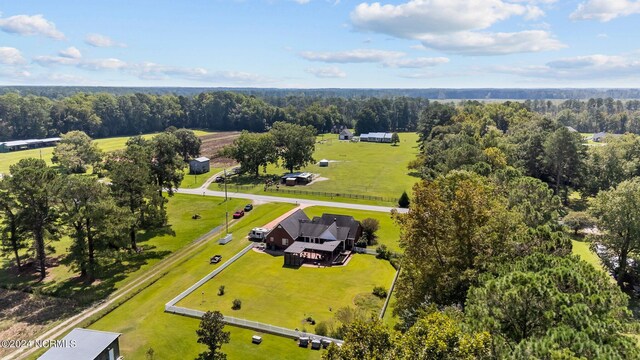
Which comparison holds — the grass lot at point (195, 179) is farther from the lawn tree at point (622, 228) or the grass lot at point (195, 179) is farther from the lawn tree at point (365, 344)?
the lawn tree at point (365, 344)

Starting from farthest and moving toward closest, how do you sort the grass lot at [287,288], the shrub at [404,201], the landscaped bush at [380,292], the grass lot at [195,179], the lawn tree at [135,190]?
the grass lot at [195,179]
the shrub at [404,201]
the lawn tree at [135,190]
the landscaped bush at [380,292]
the grass lot at [287,288]

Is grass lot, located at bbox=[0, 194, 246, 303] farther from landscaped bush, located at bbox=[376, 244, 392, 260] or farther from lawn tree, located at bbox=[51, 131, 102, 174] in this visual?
lawn tree, located at bbox=[51, 131, 102, 174]

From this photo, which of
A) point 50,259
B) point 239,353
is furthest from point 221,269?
point 50,259

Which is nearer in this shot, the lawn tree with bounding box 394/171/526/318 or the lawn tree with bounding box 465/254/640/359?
the lawn tree with bounding box 465/254/640/359

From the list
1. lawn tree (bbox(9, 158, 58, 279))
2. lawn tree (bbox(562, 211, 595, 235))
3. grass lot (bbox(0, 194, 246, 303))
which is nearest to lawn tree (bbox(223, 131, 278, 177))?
grass lot (bbox(0, 194, 246, 303))

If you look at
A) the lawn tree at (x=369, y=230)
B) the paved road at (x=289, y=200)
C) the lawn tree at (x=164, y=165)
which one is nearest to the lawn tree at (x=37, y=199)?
the lawn tree at (x=164, y=165)

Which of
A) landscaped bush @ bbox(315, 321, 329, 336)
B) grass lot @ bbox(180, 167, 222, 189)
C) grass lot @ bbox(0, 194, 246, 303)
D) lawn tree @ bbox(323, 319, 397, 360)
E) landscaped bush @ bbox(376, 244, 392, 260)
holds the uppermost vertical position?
lawn tree @ bbox(323, 319, 397, 360)
